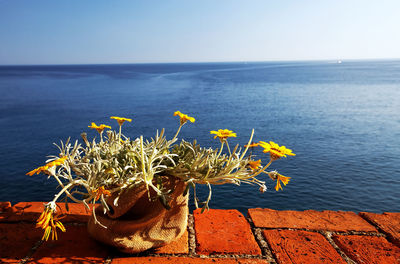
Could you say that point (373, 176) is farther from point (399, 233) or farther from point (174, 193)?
point (174, 193)

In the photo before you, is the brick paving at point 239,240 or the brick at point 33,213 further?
the brick at point 33,213

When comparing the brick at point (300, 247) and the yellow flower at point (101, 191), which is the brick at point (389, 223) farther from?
the yellow flower at point (101, 191)

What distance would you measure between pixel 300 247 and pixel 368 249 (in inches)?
16.6

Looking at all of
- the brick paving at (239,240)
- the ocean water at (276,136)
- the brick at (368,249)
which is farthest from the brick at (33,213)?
the ocean water at (276,136)

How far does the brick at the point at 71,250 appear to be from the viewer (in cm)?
176

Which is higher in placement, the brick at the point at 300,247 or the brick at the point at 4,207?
the brick at the point at 4,207

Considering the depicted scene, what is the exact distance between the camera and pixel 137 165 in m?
1.83

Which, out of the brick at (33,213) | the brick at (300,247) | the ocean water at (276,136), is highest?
the brick at (33,213)

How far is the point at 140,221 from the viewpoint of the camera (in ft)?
5.98

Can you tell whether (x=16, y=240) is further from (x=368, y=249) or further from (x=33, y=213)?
(x=368, y=249)

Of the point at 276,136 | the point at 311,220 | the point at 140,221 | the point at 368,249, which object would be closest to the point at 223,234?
the point at 140,221

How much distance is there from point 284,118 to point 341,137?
6.43 metres

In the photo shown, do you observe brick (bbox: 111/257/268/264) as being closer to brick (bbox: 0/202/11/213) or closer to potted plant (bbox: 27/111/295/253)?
potted plant (bbox: 27/111/295/253)

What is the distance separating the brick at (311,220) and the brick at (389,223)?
0.06m
